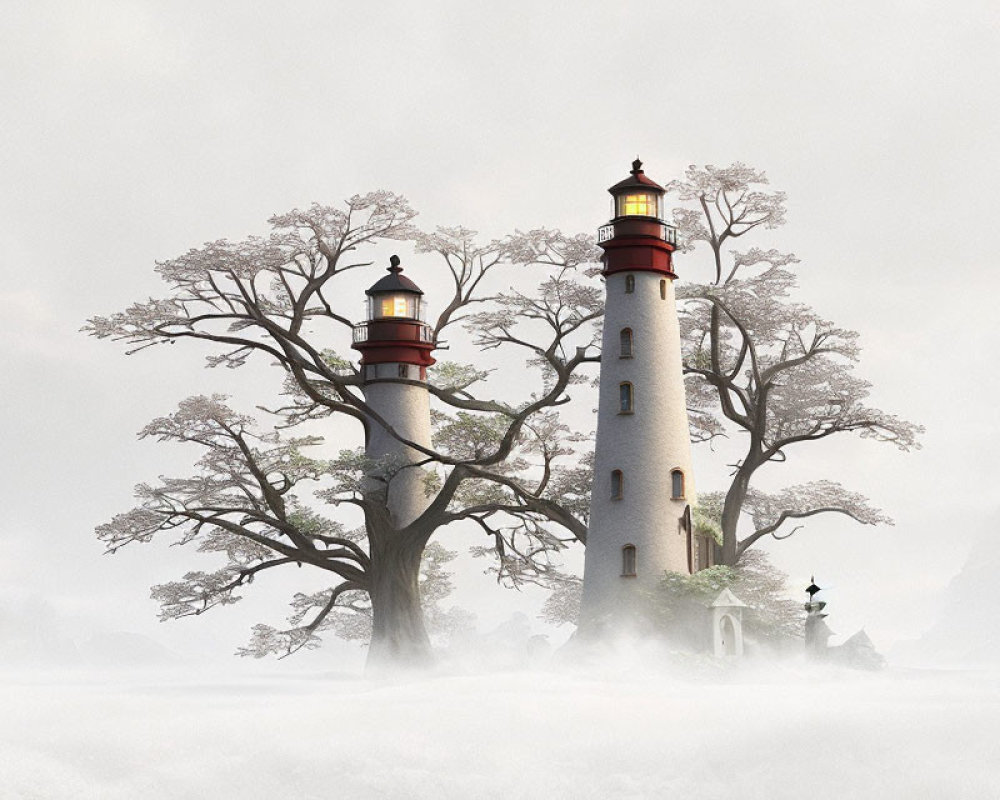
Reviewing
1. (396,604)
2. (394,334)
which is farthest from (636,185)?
(396,604)

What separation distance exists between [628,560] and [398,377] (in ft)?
30.7

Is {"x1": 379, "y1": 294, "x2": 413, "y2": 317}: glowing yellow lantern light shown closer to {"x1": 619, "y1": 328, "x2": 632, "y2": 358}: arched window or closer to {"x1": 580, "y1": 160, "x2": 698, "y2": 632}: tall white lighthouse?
{"x1": 580, "y1": 160, "x2": 698, "y2": 632}: tall white lighthouse

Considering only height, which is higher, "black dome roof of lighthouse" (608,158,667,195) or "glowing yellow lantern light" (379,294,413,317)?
"black dome roof of lighthouse" (608,158,667,195)

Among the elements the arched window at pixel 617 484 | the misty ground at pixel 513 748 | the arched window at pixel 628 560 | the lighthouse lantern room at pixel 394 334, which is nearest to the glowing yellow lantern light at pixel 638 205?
the arched window at pixel 617 484

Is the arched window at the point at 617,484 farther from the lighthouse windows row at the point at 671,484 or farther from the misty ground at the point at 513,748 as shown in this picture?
the misty ground at the point at 513,748

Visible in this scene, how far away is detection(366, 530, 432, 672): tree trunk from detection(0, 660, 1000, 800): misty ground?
9.89 metres

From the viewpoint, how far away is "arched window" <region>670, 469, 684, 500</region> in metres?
32.9

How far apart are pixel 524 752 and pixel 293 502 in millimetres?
17545

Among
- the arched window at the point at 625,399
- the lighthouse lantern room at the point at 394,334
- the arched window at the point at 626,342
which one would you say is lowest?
the arched window at the point at 625,399

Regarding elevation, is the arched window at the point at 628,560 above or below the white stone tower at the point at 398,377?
below

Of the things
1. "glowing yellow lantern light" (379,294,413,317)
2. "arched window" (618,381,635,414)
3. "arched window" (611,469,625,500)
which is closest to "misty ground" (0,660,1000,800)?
"arched window" (611,469,625,500)

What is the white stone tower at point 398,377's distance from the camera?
124ft

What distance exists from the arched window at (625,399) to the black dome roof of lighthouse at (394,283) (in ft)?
27.3

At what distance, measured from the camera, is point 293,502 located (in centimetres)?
3700
